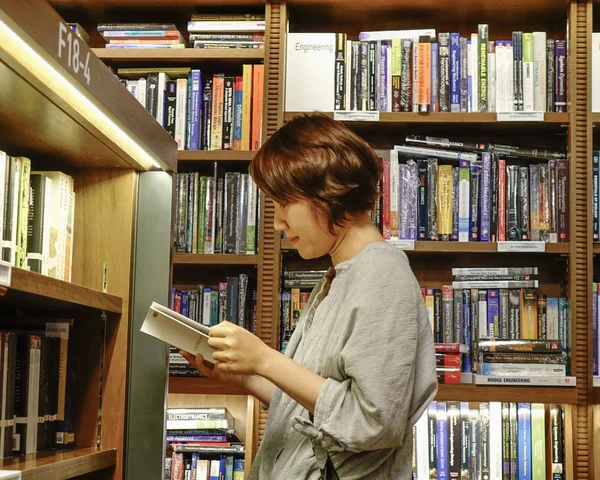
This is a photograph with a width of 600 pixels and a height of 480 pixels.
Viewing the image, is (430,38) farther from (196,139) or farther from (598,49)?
(196,139)

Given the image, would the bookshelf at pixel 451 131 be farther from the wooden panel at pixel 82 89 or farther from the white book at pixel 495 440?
the wooden panel at pixel 82 89

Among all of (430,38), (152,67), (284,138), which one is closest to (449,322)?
(430,38)

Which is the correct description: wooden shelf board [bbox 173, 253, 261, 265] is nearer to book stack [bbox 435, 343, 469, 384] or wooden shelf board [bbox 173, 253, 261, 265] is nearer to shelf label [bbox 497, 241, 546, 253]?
book stack [bbox 435, 343, 469, 384]

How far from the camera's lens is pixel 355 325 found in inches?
47.6

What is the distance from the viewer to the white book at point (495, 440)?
8.70 ft

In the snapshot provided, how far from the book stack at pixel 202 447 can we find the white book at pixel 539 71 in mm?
1450

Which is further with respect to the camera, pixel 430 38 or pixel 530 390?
pixel 430 38

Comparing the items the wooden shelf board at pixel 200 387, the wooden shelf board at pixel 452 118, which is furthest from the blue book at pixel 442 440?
the wooden shelf board at pixel 452 118

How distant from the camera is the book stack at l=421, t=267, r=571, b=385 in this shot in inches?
106

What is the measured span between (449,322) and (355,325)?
5.22 feet

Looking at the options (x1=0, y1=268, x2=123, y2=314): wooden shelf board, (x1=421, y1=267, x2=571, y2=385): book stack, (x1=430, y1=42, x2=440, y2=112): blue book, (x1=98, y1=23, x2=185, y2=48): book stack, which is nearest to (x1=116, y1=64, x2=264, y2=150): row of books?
(x1=98, y1=23, x2=185, y2=48): book stack

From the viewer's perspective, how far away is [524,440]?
2664mm

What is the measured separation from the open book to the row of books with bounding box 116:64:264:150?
1499 millimetres

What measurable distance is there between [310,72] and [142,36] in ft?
1.99
